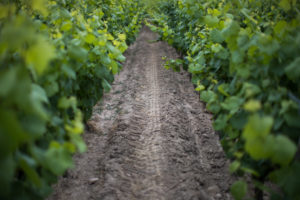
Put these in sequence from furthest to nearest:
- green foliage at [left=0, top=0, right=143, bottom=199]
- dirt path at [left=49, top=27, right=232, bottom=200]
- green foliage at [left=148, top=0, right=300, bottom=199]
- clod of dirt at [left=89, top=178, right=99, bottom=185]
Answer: clod of dirt at [left=89, top=178, right=99, bottom=185] → dirt path at [left=49, top=27, right=232, bottom=200] → green foliage at [left=148, top=0, right=300, bottom=199] → green foliage at [left=0, top=0, right=143, bottom=199]

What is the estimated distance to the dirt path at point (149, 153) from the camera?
3.13 m

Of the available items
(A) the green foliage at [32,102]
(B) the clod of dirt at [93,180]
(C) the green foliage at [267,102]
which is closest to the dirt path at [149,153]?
(B) the clod of dirt at [93,180]

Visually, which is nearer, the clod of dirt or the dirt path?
the dirt path

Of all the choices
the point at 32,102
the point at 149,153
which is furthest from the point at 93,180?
the point at 32,102

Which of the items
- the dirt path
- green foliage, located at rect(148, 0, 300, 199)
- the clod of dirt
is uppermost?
green foliage, located at rect(148, 0, 300, 199)

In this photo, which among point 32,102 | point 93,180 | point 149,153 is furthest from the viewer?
point 149,153

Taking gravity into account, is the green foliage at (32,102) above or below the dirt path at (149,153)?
above

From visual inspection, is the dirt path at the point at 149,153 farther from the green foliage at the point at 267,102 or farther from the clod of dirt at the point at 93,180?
the green foliage at the point at 267,102

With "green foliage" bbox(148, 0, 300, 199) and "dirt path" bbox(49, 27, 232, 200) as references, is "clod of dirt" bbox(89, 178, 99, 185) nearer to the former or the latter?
"dirt path" bbox(49, 27, 232, 200)

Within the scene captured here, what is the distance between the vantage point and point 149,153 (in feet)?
12.6

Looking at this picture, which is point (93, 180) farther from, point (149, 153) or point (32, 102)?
point (32, 102)

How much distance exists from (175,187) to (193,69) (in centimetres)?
A: 149

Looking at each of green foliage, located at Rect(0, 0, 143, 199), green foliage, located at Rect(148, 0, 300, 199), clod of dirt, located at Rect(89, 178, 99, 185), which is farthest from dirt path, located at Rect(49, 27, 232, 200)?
green foliage, located at Rect(0, 0, 143, 199)

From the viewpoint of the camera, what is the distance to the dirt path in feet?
10.3
